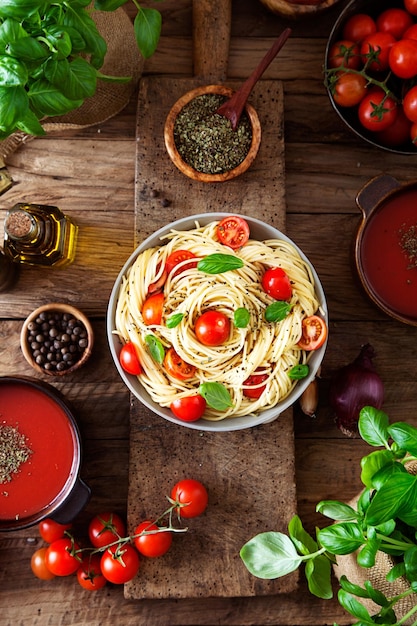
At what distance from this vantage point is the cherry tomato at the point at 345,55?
7.07 ft

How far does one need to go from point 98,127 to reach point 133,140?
0.14m

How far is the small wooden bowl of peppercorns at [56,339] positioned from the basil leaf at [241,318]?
537 mm

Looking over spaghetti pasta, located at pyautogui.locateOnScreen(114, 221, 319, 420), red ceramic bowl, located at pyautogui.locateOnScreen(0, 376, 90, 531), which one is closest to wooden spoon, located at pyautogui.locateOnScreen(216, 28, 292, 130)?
spaghetti pasta, located at pyautogui.locateOnScreen(114, 221, 319, 420)

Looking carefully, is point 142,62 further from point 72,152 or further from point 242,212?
point 242,212

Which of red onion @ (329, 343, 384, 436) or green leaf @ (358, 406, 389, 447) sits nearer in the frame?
green leaf @ (358, 406, 389, 447)

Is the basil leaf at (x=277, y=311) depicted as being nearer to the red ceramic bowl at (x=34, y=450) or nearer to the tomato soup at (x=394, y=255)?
the tomato soup at (x=394, y=255)

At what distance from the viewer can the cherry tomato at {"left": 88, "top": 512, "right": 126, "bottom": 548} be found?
2.18 metres

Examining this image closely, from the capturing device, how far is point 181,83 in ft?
7.39

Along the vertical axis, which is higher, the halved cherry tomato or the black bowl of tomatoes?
the black bowl of tomatoes

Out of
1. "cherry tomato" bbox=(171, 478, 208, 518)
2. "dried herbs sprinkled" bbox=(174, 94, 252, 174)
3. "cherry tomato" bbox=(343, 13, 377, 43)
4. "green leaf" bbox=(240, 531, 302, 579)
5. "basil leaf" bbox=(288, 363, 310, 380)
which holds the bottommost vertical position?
"cherry tomato" bbox=(171, 478, 208, 518)

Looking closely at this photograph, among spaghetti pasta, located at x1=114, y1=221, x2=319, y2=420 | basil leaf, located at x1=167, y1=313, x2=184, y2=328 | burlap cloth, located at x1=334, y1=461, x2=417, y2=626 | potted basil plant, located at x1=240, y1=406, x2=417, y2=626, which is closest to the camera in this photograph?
potted basil plant, located at x1=240, y1=406, x2=417, y2=626

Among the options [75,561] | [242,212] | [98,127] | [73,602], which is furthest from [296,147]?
[73,602]

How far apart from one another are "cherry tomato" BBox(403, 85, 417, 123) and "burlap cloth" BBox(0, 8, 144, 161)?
94 centimetres

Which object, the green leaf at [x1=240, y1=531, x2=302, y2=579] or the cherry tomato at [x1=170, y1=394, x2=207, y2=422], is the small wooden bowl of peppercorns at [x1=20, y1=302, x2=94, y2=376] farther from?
the green leaf at [x1=240, y1=531, x2=302, y2=579]
